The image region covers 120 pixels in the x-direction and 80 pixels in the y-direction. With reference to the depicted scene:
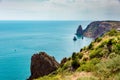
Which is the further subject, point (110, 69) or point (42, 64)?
point (42, 64)

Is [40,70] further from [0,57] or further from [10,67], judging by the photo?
[0,57]

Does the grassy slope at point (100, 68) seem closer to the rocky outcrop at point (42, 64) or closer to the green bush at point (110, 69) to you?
the green bush at point (110, 69)

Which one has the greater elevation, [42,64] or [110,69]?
[110,69]

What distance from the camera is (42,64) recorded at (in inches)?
2256

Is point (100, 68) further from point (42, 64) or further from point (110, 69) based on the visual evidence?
point (42, 64)

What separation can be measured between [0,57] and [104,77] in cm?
12684

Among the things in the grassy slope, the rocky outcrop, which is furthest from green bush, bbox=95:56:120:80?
the rocky outcrop

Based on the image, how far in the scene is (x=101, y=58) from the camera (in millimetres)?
30125

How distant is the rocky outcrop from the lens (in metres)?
56.6

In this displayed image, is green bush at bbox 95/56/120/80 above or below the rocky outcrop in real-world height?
above

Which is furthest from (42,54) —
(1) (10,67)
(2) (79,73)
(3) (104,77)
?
(1) (10,67)

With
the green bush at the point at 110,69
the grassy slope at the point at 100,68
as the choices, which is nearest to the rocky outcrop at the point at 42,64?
the grassy slope at the point at 100,68

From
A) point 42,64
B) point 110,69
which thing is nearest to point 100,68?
point 110,69

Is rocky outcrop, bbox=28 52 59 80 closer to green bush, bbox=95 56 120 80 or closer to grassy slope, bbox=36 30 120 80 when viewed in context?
grassy slope, bbox=36 30 120 80
